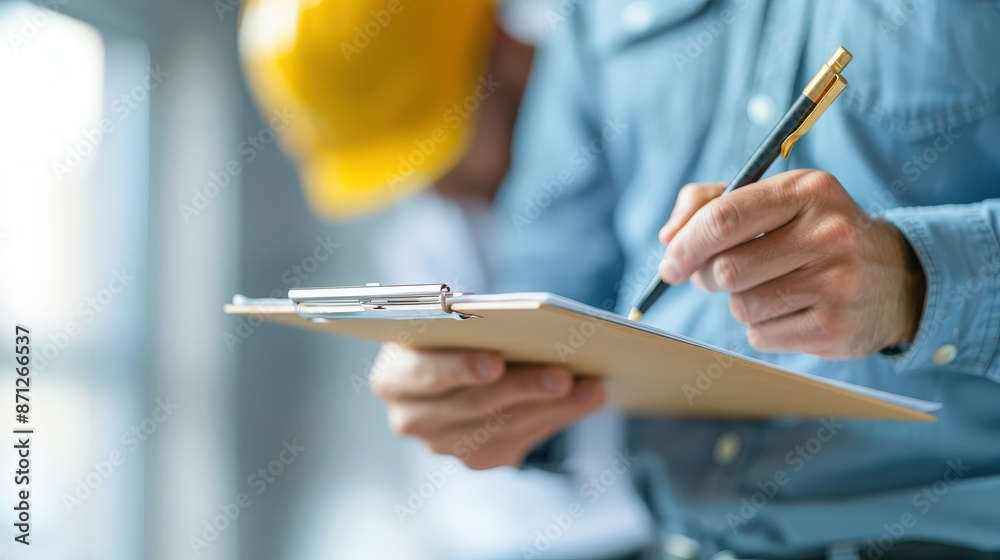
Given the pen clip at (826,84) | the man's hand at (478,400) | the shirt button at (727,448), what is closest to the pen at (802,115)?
the pen clip at (826,84)

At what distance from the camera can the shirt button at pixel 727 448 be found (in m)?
0.80

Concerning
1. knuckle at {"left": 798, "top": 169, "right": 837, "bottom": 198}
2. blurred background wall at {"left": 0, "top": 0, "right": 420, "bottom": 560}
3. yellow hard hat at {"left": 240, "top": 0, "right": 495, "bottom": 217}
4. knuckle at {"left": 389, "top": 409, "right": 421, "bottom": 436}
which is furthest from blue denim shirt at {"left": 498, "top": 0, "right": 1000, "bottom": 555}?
blurred background wall at {"left": 0, "top": 0, "right": 420, "bottom": 560}

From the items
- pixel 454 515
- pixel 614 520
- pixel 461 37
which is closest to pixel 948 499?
pixel 614 520

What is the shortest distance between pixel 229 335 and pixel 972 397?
1.77 meters

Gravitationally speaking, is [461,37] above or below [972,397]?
above

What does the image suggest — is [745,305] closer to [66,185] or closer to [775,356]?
[775,356]

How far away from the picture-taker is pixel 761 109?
783 millimetres

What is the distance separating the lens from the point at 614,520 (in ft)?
3.36

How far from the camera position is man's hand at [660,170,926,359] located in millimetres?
479

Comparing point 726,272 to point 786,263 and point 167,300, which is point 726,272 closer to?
point 786,263

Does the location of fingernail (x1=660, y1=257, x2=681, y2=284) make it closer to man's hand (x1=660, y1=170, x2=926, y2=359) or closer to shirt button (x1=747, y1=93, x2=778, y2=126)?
man's hand (x1=660, y1=170, x2=926, y2=359)

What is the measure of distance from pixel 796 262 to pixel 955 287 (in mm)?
158

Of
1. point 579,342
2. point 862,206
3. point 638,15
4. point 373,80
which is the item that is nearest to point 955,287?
point 862,206

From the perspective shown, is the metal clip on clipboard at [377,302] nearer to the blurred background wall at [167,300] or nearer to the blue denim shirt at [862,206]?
the blue denim shirt at [862,206]
